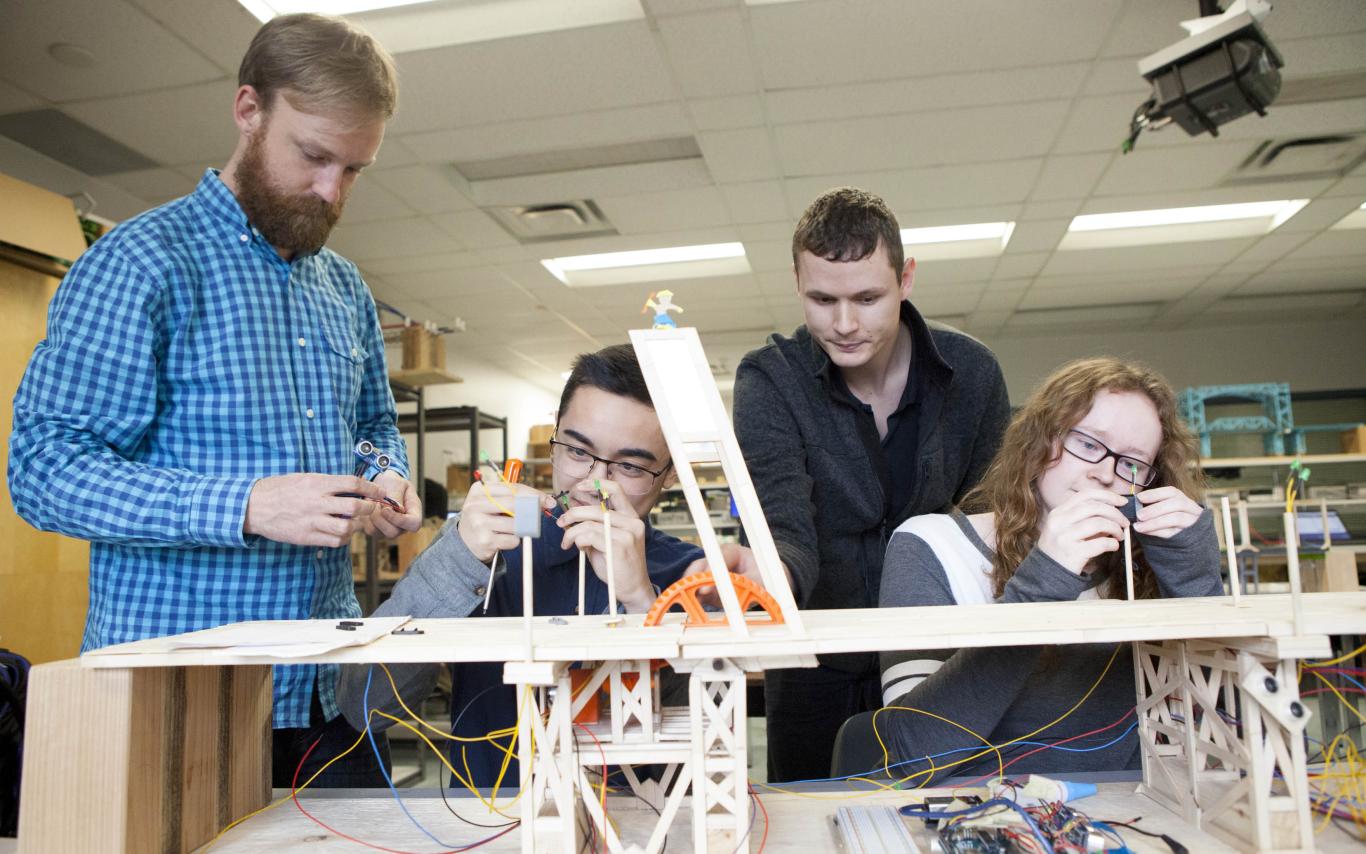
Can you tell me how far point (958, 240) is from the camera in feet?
23.1

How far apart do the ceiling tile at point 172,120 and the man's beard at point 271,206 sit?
3.07 meters

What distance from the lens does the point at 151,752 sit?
3.76ft

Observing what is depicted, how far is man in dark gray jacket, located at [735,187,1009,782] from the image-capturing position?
216 cm

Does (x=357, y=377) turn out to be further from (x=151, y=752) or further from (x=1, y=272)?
(x=1, y=272)

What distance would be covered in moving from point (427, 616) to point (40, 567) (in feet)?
10.5

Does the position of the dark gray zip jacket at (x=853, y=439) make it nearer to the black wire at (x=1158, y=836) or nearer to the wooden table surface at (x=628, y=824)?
the wooden table surface at (x=628, y=824)

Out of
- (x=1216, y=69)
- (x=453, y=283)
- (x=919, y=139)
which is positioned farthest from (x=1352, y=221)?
(x=453, y=283)

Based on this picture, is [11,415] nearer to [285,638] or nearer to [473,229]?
[473,229]

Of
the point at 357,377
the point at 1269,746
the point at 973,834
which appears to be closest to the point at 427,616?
the point at 357,377

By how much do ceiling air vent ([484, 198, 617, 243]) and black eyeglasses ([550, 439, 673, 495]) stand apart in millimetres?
4303

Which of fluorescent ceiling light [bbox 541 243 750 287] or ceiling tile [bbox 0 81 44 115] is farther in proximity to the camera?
fluorescent ceiling light [bbox 541 243 750 287]

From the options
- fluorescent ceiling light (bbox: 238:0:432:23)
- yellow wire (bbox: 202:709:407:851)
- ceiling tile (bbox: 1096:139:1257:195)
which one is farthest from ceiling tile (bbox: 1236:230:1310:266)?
yellow wire (bbox: 202:709:407:851)

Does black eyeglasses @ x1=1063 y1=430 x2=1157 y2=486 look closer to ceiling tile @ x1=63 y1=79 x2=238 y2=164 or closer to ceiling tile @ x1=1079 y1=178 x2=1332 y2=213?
ceiling tile @ x1=63 y1=79 x2=238 y2=164

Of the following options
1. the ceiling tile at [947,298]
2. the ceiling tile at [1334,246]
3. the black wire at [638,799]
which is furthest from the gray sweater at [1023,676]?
the ceiling tile at [1334,246]
